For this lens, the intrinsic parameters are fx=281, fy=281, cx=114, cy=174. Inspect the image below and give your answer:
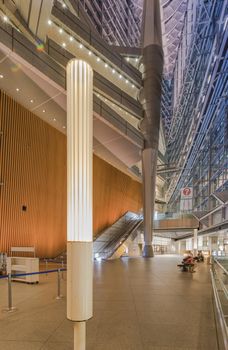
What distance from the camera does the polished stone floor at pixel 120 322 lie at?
4266 millimetres

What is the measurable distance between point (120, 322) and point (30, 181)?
13.2 m

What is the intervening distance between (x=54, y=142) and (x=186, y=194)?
16.1 m

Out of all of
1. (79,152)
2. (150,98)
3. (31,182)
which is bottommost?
(79,152)

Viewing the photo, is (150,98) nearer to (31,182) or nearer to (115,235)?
(115,235)

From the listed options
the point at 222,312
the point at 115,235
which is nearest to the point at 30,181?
the point at 115,235

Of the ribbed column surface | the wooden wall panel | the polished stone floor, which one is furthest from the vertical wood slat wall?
the ribbed column surface

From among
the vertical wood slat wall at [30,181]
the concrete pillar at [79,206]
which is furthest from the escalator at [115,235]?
the concrete pillar at [79,206]

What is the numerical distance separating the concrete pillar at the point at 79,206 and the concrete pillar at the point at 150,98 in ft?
81.7

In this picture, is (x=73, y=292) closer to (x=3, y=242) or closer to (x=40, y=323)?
(x=40, y=323)

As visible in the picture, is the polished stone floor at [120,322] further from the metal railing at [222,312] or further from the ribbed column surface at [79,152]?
the ribbed column surface at [79,152]

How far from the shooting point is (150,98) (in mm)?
26984

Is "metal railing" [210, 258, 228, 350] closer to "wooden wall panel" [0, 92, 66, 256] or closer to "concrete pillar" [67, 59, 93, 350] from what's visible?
"concrete pillar" [67, 59, 93, 350]

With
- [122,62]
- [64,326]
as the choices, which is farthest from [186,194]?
[64,326]

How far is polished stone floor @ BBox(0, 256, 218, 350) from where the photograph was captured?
4266mm
